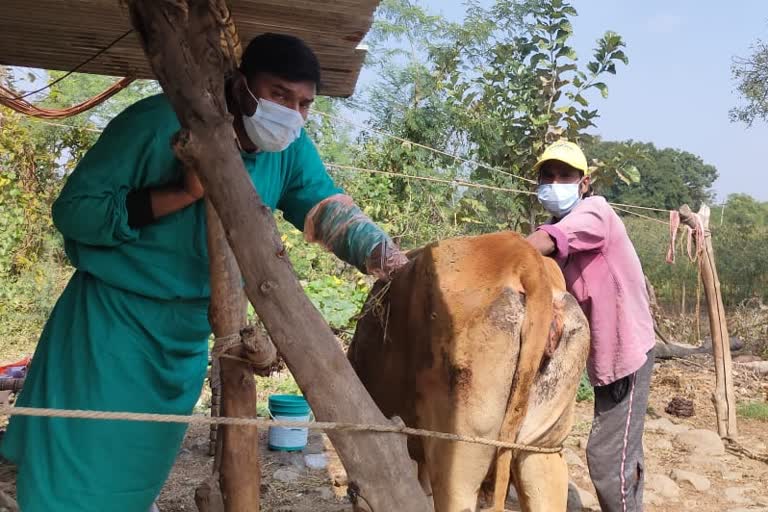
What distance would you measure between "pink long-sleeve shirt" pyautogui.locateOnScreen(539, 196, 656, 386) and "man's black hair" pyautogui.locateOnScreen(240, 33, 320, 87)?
5.70ft

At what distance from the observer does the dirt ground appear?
4762mm

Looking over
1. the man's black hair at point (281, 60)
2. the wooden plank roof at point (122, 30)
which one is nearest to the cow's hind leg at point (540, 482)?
the man's black hair at point (281, 60)

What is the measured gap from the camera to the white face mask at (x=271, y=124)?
2.20m

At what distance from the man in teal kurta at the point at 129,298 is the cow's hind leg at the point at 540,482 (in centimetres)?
128

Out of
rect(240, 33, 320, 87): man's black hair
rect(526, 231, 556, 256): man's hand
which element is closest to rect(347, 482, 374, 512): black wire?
rect(240, 33, 320, 87): man's black hair

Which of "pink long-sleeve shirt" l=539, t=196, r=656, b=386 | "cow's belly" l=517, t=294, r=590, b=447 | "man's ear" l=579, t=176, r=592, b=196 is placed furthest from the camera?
"man's ear" l=579, t=176, r=592, b=196

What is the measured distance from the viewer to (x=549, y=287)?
2838mm

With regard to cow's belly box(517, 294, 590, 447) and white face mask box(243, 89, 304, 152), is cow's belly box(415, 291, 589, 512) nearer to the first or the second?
cow's belly box(517, 294, 590, 447)

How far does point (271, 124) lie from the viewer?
2.21 m

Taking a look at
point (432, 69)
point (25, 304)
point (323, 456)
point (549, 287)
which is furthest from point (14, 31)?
point (432, 69)

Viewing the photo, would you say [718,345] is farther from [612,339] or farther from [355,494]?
Answer: [355,494]

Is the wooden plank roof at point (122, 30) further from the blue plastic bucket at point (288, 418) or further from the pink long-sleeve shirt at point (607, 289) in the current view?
the blue plastic bucket at point (288, 418)

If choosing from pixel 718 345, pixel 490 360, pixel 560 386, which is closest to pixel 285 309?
pixel 490 360

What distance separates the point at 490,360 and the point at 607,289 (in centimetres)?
121
